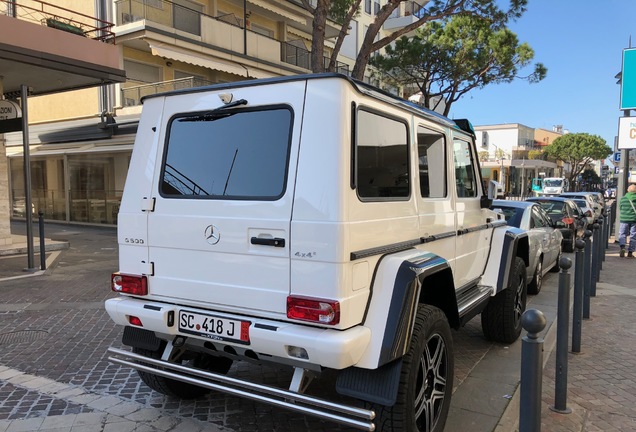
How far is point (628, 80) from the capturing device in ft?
43.1

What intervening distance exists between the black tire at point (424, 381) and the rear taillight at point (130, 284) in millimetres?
1751

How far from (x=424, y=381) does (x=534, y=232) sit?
567 centimetres

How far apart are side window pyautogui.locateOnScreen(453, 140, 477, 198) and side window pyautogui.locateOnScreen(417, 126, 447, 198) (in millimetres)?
317

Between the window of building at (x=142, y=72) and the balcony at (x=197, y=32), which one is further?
the window of building at (x=142, y=72)

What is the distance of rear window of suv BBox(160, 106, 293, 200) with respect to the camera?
9.66 feet

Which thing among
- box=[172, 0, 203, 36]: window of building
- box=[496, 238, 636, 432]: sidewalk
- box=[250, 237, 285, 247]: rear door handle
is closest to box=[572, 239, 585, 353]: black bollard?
box=[496, 238, 636, 432]: sidewalk

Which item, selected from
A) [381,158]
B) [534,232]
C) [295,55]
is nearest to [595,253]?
[534,232]

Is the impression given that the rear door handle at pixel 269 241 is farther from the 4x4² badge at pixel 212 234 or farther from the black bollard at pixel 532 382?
the black bollard at pixel 532 382

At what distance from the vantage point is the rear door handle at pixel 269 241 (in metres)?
2.78

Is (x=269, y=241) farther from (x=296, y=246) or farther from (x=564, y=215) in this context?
(x=564, y=215)

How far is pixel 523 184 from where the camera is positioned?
59.3 m

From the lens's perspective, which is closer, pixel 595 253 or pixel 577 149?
pixel 595 253

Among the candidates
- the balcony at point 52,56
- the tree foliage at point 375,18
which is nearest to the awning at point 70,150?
the balcony at point 52,56

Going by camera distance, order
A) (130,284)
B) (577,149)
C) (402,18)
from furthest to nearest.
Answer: (577,149)
(402,18)
(130,284)
